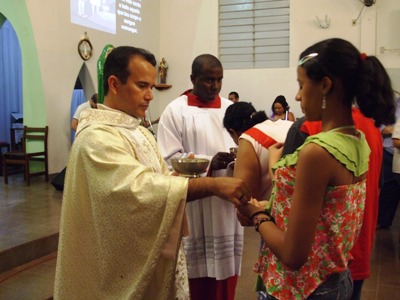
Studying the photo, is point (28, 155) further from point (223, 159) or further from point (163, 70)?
point (223, 159)

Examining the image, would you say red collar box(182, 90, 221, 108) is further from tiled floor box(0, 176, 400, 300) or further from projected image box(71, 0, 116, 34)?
projected image box(71, 0, 116, 34)

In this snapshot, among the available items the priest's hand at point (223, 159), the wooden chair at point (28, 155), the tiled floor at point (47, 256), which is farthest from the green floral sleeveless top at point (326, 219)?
the wooden chair at point (28, 155)

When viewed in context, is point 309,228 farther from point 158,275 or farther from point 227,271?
point 227,271

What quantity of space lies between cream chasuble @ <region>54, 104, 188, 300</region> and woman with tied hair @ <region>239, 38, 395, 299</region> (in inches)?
13.1

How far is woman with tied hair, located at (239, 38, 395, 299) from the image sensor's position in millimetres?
1000

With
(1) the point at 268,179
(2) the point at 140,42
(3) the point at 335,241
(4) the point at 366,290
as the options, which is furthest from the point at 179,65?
(3) the point at 335,241

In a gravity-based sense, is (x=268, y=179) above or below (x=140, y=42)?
below

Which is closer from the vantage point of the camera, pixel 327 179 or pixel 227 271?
pixel 327 179

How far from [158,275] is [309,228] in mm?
588

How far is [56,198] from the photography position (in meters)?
4.77

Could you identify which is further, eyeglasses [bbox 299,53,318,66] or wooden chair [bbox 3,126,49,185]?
wooden chair [bbox 3,126,49,185]

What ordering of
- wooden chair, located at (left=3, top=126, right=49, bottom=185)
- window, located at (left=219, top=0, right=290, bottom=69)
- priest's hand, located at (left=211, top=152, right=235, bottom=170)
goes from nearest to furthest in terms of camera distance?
priest's hand, located at (left=211, top=152, right=235, bottom=170) < wooden chair, located at (left=3, top=126, right=49, bottom=185) < window, located at (left=219, top=0, right=290, bottom=69)

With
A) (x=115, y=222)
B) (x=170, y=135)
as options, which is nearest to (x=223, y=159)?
(x=170, y=135)

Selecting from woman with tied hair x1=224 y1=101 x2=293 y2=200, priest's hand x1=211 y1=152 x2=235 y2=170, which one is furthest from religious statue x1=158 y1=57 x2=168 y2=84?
woman with tied hair x1=224 y1=101 x2=293 y2=200
